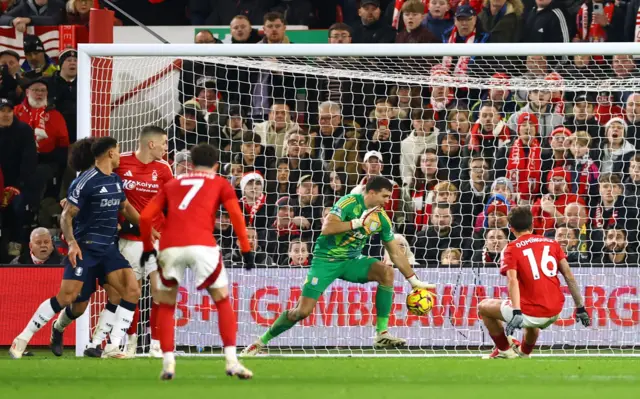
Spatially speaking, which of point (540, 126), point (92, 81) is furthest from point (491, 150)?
point (92, 81)

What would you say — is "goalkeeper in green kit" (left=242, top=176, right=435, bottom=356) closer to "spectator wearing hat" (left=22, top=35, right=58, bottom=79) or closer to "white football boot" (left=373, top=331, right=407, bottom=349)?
"white football boot" (left=373, top=331, right=407, bottom=349)

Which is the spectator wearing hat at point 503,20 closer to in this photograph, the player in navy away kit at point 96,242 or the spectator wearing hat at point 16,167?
the spectator wearing hat at point 16,167

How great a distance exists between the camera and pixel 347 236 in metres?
11.1

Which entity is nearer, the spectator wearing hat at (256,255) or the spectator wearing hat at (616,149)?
the spectator wearing hat at (256,255)

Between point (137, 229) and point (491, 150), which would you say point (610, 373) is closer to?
point (137, 229)

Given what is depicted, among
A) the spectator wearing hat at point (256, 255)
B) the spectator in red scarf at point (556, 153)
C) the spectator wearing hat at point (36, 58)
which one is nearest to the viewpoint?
the spectator wearing hat at point (256, 255)

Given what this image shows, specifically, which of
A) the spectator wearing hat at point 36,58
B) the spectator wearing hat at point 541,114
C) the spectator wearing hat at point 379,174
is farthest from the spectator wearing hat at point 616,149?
the spectator wearing hat at point 36,58

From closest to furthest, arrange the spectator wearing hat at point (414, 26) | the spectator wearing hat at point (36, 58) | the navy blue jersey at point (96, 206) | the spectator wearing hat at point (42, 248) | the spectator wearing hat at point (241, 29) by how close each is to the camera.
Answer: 1. the navy blue jersey at point (96, 206)
2. the spectator wearing hat at point (42, 248)
3. the spectator wearing hat at point (414, 26)
4. the spectator wearing hat at point (241, 29)
5. the spectator wearing hat at point (36, 58)

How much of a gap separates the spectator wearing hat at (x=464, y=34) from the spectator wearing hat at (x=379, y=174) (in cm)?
158

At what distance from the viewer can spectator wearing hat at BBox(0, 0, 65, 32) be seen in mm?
16205

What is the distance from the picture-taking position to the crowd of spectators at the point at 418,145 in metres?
13.2

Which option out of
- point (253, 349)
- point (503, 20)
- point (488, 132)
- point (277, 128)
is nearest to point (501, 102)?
point (488, 132)

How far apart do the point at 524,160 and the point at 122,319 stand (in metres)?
5.30

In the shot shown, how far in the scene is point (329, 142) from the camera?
1397 cm
